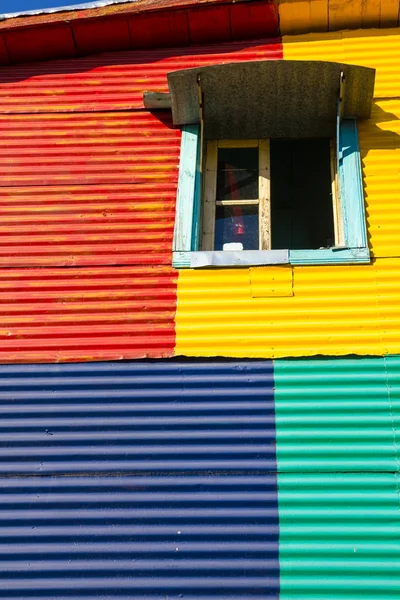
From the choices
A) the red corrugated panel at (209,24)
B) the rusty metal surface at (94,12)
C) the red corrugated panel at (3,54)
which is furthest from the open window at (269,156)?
the red corrugated panel at (3,54)

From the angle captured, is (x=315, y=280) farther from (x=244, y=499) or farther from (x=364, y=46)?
(x=364, y=46)

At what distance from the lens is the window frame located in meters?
4.73

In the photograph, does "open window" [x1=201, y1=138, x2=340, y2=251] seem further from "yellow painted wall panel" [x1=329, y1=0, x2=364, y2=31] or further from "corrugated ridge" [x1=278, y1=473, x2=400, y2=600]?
"corrugated ridge" [x1=278, y1=473, x2=400, y2=600]

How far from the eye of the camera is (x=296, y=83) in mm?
5379

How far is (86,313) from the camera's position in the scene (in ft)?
15.5

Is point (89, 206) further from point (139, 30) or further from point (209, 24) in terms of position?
point (209, 24)

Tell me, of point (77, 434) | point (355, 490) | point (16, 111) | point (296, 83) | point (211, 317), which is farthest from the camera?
point (16, 111)

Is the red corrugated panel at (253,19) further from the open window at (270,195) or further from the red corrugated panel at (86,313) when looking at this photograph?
the red corrugated panel at (86,313)

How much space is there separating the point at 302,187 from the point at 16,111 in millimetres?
2705

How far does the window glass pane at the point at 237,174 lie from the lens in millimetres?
5449

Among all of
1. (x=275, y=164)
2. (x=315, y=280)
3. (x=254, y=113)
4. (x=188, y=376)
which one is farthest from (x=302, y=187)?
(x=188, y=376)

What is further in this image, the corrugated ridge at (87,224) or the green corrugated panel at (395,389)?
the corrugated ridge at (87,224)

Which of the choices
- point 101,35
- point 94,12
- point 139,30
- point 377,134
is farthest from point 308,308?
point 94,12

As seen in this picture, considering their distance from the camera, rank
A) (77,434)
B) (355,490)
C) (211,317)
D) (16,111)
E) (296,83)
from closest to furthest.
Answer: (355,490) → (77,434) → (211,317) → (296,83) → (16,111)
